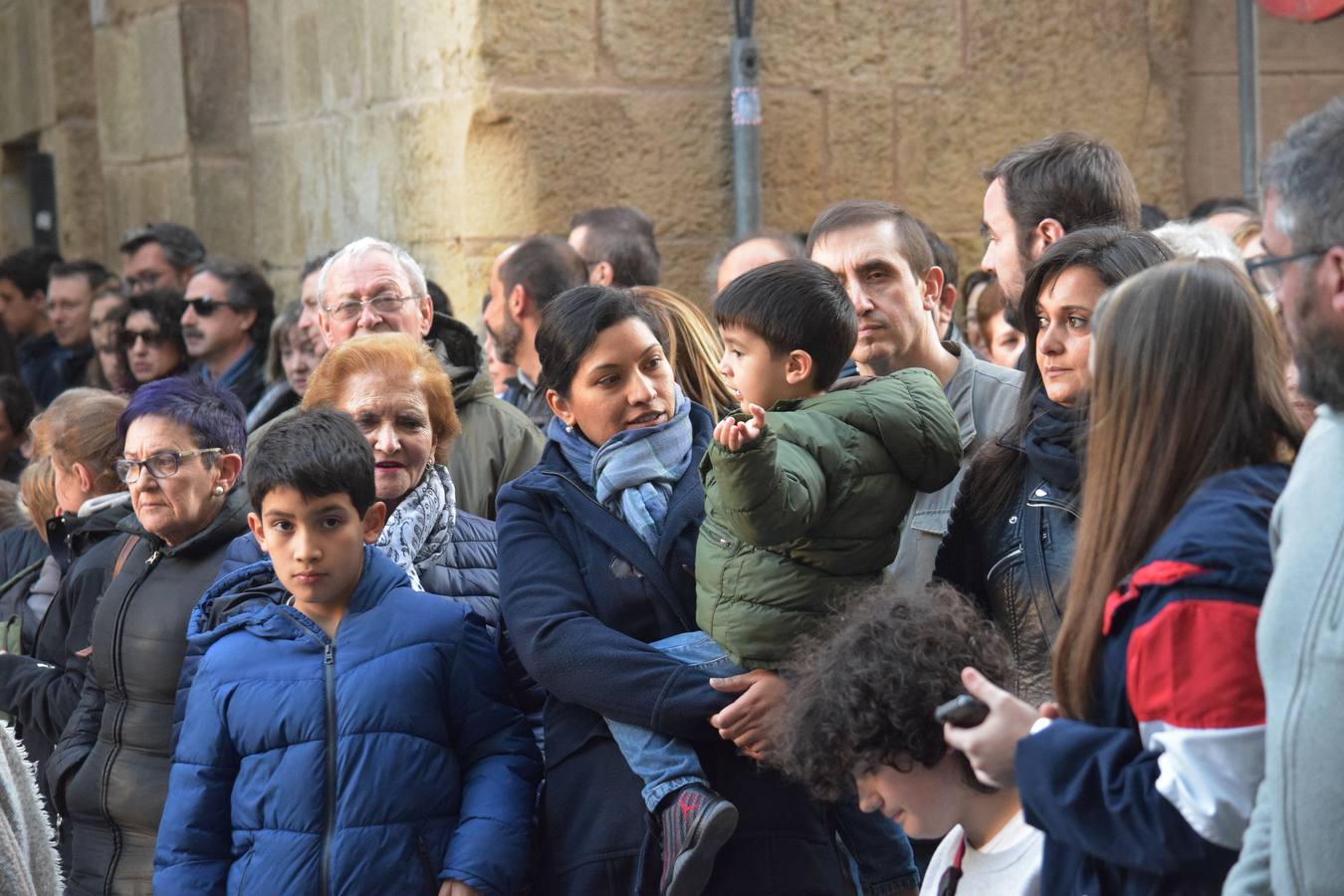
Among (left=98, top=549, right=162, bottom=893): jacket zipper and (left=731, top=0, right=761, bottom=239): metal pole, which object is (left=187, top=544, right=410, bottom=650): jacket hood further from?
(left=731, top=0, right=761, bottom=239): metal pole

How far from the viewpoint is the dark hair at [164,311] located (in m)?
6.55

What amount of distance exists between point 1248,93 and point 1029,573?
3842mm

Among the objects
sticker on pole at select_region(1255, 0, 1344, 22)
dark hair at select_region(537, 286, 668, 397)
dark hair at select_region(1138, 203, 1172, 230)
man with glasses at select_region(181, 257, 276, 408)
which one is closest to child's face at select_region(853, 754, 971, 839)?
dark hair at select_region(537, 286, 668, 397)

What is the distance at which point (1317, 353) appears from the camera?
1887mm

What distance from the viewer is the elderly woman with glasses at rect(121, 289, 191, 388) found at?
6543 mm

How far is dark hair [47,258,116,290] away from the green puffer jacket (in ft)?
20.0

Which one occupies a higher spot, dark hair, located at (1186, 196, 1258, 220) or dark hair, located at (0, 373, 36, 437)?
dark hair, located at (1186, 196, 1258, 220)

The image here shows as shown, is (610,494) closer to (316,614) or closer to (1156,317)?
(316,614)

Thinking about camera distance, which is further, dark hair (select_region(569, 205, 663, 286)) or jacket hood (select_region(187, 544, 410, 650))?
dark hair (select_region(569, 205, 663, 286))

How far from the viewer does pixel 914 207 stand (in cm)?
615

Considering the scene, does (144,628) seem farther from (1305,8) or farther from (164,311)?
(1305,8)

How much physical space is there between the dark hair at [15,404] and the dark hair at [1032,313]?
4.36 m

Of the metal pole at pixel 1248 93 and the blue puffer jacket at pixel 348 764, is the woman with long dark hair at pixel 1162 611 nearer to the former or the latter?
the blue puffer jacket at pixel 348 764

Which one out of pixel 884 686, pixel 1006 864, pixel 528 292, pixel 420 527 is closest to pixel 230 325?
pixel 528 292
